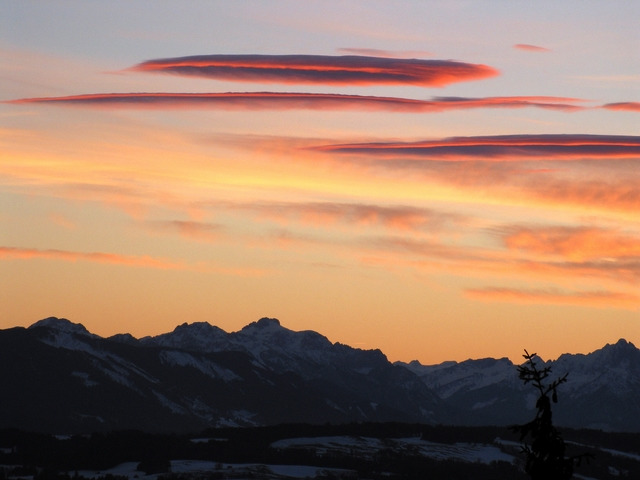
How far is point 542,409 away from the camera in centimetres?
8419

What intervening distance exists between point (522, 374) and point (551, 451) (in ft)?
20.4

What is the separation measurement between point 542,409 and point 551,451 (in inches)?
99.3

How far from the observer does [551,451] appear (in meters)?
83.7

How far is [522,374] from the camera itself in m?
88.2

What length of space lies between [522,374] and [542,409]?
4.39m
